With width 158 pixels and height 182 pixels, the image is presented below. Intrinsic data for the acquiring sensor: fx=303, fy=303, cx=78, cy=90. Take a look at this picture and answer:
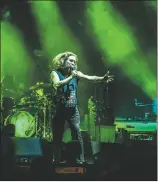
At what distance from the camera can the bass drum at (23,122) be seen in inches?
95.0

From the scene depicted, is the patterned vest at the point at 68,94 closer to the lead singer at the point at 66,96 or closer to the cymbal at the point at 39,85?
the lead singer at the point at 66,96

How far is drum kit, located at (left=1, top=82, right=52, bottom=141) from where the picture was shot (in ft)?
7.88

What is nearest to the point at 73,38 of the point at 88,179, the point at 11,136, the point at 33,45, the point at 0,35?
the point at 33,45

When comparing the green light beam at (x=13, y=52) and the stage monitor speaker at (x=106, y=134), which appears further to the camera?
the green light beam at (x=13, y=52)

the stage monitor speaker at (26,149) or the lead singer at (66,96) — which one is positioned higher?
the lead singer at (66,96)

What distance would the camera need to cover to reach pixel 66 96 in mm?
2408

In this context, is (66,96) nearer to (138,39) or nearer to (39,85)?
(39,85)

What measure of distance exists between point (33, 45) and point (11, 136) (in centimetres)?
76

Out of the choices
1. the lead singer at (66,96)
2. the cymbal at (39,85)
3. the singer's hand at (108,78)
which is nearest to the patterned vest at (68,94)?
the lead singer at (66,96)

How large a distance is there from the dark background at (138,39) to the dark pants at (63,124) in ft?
0.30

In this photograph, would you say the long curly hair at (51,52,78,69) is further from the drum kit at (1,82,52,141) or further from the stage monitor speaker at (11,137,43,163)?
the stage monitor speaker at (11,137,43,163)

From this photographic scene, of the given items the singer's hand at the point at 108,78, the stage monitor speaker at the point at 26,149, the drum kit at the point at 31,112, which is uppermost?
the singer's hand at the point at 108,78

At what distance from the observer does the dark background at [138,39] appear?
2.38m

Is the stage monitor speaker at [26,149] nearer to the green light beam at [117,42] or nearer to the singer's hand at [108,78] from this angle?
the singer's hand at [108,78]
